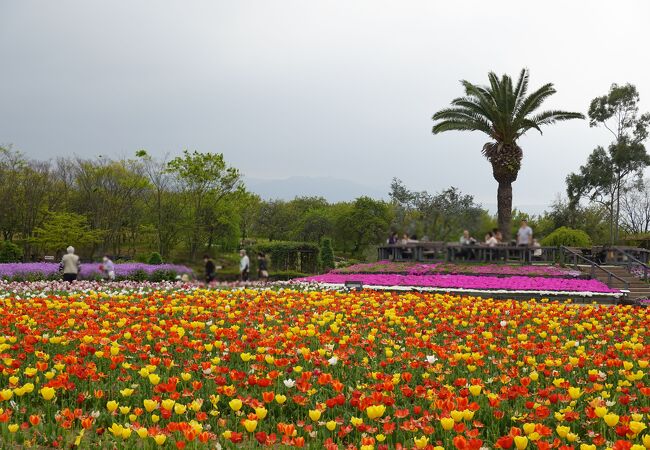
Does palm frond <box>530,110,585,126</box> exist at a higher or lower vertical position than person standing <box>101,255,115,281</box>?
higher

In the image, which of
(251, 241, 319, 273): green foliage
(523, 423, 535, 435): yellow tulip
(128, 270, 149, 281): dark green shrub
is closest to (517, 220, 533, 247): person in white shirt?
(128, 270, 149, 281): dark green shrub

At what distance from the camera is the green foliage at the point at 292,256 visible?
4100 centimetres

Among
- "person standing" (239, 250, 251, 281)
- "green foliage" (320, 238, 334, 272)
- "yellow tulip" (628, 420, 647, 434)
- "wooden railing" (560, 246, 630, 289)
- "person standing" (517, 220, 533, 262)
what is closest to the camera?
"yellow tulip" (628, 420, 647, 434)

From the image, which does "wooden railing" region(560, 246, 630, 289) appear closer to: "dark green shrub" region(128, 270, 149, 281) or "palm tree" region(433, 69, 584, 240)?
"palm tree" region(433, 69, 584, 240)

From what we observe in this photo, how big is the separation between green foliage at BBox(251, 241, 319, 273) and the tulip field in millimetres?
30865

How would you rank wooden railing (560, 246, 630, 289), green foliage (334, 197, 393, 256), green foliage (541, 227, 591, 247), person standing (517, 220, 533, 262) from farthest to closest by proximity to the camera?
1. green foliage (334, 197, 393, 256)
2. green foliage (541, 227, 591, 247)
3. person standing (517, 220, 533, 262)
4. wooden railing (560, 246, 630, 289)

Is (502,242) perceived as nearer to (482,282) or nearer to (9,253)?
(482,282)

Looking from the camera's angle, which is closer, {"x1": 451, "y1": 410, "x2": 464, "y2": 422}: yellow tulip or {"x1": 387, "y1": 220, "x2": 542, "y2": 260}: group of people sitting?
{"x1": 451, "y1": 410, "x2": 464, "y2": 422}: yellow tulip

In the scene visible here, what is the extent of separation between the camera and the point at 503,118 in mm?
29031

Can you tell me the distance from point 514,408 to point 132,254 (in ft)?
169

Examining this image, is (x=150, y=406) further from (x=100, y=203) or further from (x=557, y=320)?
(x=100, y=203)

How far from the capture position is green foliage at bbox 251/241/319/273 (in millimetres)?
41000

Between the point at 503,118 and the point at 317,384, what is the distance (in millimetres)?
25726

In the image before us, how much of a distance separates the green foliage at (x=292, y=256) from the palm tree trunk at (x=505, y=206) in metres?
15.0
